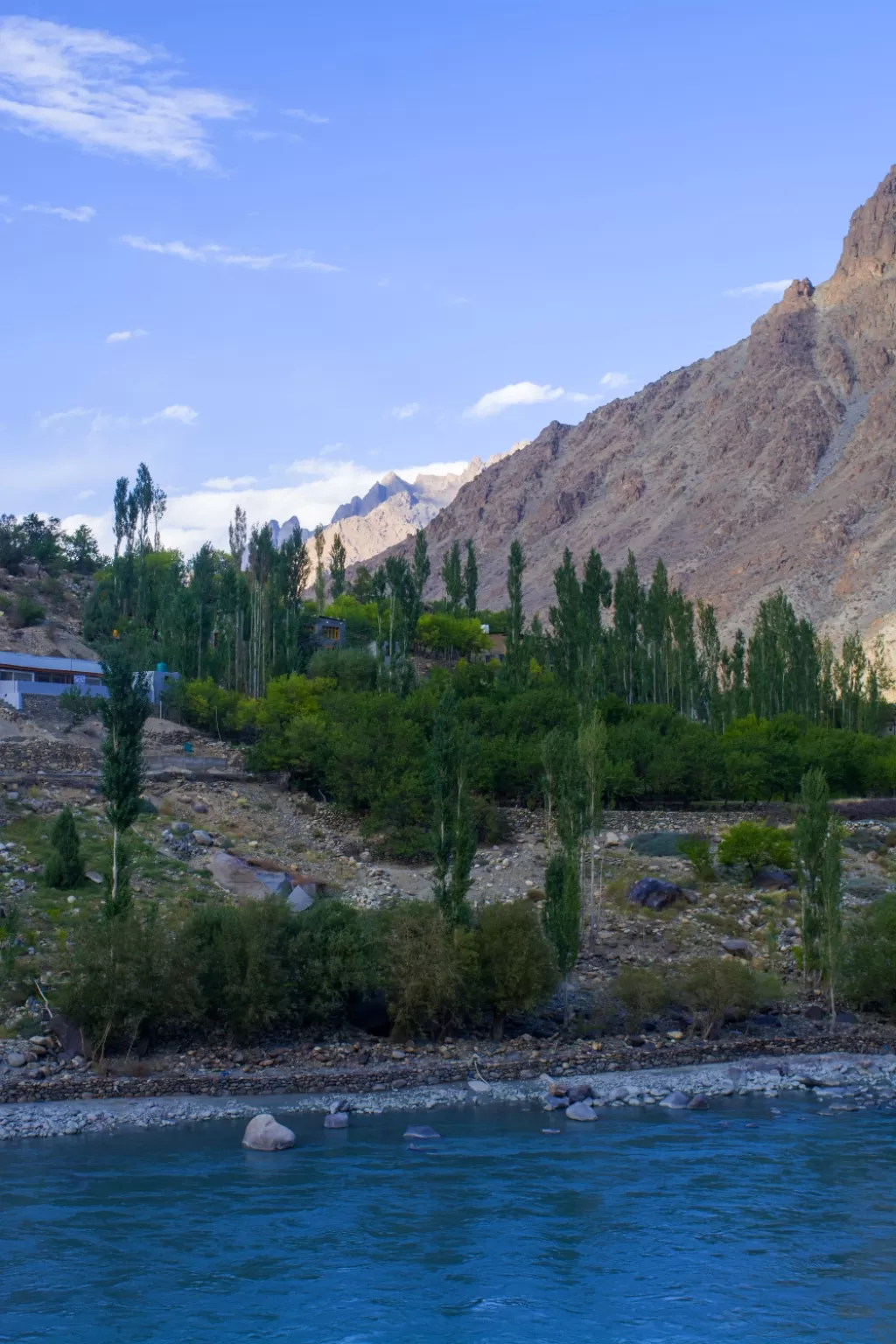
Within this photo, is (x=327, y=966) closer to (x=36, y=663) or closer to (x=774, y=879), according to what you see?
(x=774, y=879)

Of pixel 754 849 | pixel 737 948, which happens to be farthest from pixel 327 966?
pixel 754 849

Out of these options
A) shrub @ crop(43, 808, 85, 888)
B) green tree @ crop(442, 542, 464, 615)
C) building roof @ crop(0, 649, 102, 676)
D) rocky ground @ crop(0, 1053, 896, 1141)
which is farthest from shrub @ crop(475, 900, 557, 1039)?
green tree @ crop(442, 542, 464, 615)

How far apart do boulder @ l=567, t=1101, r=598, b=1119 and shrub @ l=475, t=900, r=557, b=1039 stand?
4020mm

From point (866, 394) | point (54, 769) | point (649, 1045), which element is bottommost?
point (649, 1045)

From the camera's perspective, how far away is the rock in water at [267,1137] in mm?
19719

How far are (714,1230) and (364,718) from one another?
29.6 m

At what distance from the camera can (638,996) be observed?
27.7m

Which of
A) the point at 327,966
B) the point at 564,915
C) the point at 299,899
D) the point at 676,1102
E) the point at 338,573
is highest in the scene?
the point at 338,573

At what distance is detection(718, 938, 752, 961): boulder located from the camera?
1281 inches

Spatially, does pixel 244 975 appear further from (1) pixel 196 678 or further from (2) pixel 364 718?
(1) pixel 196 678

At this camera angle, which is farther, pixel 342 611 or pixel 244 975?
pixel 342 611

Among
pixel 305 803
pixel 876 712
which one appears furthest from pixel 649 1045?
pixel 876 712

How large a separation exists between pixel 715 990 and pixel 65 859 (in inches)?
615

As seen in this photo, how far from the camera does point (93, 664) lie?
56344 millimetres
